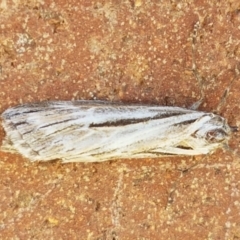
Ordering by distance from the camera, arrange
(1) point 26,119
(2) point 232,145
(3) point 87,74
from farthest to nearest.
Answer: (2) point 232,145 < (3) point 87,74 < (1) point 26,119

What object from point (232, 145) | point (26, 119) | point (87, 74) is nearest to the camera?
point (26, 119)

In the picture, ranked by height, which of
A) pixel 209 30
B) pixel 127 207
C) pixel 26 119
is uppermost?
pixel 209 30

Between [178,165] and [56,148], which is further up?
[56,148]

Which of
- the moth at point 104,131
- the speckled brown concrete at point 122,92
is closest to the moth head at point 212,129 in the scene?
the moth at point 104,131

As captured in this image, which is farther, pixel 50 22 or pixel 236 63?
pixel 236 63

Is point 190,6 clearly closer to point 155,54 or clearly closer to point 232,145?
point 155,54

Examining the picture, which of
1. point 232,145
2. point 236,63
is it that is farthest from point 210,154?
point 236,63

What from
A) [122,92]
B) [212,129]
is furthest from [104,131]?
[212,129]

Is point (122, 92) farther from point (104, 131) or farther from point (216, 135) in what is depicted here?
point (216, 135)
